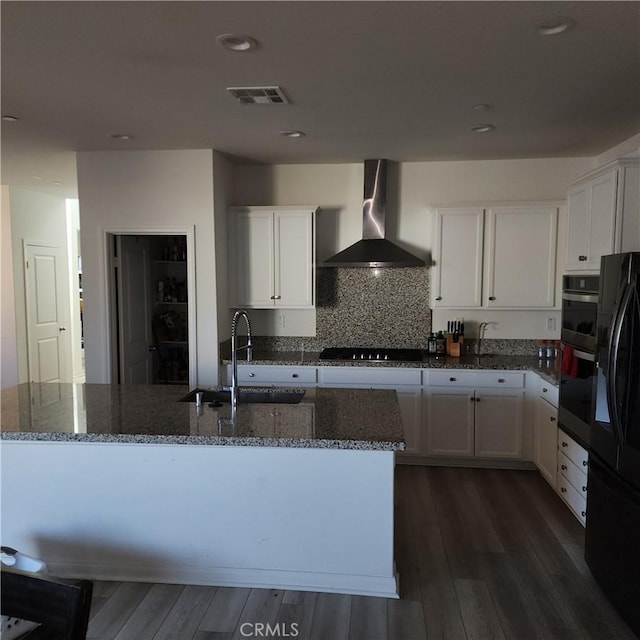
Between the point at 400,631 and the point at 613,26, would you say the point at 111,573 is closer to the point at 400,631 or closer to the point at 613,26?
the point at 400,631

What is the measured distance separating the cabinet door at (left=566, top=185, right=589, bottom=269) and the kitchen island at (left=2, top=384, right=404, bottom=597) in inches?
69.8

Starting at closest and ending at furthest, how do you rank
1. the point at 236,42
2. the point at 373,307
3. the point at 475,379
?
the point at 236,42 → the point at 475,379 → the point at 373,307

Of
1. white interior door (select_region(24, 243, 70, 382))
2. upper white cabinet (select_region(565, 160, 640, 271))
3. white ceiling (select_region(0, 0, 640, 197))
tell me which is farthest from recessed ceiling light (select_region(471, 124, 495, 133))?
white interior door (select_region(24, 243, 70, 382))

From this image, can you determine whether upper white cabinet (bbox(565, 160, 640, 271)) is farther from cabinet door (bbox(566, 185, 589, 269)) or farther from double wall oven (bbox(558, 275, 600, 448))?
double wall oven (bbox(558, 275, 600, 448))

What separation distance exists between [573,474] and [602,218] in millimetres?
1585

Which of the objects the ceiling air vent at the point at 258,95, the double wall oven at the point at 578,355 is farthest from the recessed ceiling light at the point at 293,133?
the double wall oven at the point at 578,355

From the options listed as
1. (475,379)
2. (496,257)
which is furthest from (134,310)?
(496,257)

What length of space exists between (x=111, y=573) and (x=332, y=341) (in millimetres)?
2696

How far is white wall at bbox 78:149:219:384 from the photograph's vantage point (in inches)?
163

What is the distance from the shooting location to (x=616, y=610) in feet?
7.72

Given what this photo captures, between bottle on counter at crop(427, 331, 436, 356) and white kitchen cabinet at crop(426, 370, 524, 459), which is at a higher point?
bottle on counter at crop(427, 331, 436, 356)

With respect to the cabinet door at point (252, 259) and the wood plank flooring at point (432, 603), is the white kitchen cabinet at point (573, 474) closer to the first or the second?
the wood plank flooring at point (432, 603)

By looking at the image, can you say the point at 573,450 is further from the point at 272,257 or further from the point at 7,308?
the point at 7,308

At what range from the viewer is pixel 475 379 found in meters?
4.09
